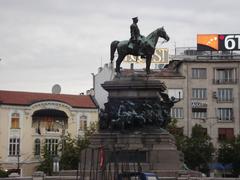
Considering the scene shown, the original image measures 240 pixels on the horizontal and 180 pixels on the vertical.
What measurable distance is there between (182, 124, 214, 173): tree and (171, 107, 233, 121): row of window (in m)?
12.8

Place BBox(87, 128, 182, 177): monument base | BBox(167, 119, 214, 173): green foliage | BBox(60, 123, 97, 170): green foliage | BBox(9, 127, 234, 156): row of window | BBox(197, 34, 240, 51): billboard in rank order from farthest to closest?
BBox(197, 34, 240, 51): billboard < BBox(9, 127, 234, 156): row of window < BBox(167, 119, 214, 173): green foliage < BBox(60, 123, 97, 170): green foliage < BBox(87, 128, 182, 177): monument base

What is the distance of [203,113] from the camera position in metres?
106

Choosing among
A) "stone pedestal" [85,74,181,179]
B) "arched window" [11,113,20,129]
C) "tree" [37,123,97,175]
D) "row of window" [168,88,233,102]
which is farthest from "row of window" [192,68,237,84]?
"stone pedestal" [85,74,181,179]

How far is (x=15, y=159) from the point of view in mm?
94750

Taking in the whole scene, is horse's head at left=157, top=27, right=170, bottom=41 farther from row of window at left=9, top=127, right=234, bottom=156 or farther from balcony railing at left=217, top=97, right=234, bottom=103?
balcony railing at left=217, top=97, right=234, bottom=103

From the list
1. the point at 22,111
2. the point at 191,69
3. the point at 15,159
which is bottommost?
the point at 15,159

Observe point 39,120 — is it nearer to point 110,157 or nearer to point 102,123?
point 102,123

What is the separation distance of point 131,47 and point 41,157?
174 ft

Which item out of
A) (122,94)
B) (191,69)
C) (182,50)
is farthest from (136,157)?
(182,50)

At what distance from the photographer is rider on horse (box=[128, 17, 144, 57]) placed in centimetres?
4509

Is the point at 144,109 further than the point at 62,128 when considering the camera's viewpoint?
No

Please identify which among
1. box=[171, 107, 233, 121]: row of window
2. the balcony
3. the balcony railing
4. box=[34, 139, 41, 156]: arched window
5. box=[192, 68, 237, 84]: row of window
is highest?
box=[192, 68, 237, 84]: row of window

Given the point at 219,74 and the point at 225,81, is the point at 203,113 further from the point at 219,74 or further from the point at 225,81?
the point at 219,74

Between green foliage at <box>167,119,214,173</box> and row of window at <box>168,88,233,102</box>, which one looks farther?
row of window at <box>168,88,233,102</box>
